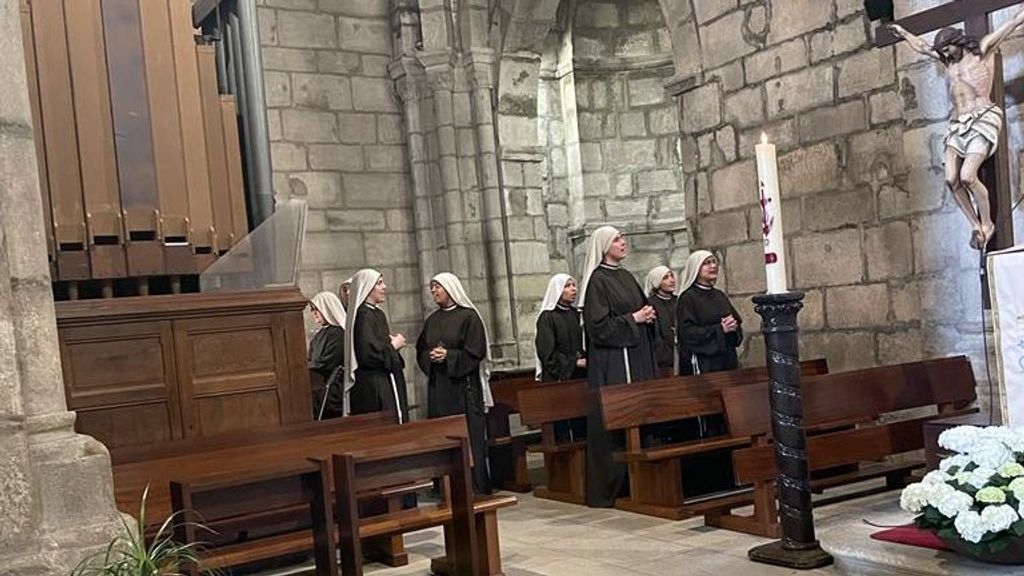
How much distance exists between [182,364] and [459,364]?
222 centimetres

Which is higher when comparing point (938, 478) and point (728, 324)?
point (728, 324)

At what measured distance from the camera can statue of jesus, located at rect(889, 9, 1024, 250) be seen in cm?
522

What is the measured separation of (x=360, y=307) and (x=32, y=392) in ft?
12.9

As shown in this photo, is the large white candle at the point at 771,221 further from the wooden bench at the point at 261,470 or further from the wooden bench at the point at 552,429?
the wooden bench at the point at 552,429

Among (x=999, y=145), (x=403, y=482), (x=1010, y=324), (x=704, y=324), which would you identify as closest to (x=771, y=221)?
(x=1010, y=324)

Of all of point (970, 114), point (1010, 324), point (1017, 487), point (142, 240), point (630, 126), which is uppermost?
point (630, 126)

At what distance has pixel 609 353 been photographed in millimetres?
6266

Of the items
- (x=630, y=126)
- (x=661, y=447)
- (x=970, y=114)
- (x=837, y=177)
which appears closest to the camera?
(x=970, y=114)

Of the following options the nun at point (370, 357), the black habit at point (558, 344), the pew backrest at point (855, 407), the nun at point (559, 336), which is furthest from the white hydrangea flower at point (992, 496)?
the black habit at point (558, 344)

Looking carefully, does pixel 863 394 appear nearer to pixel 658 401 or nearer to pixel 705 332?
pixel 658 401

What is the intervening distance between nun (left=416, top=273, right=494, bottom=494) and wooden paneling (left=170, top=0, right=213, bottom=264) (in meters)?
2.05

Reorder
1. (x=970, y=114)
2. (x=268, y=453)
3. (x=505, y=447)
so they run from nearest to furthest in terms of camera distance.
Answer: (x=268, y=453) < (x=970, y=114) < (x=505, y=447)

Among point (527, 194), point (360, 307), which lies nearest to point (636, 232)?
point (527, 194)

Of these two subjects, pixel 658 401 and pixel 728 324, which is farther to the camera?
pixel 728 324
